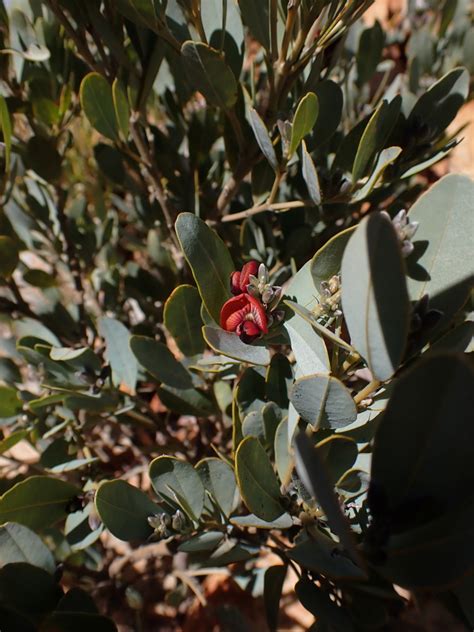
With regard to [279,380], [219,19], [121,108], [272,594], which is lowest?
[272,594]

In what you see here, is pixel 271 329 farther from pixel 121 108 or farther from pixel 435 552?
pixel 121 108

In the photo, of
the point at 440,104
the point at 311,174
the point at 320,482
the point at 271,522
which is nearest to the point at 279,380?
the point at 271,522

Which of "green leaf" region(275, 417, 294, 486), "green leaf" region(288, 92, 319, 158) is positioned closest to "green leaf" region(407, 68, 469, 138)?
"green leaf" region(288, 92, 319, 158)

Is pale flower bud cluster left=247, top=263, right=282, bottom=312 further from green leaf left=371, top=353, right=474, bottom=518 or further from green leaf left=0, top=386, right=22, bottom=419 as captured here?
green leaf left=0, top=386, right=22, bottom=419

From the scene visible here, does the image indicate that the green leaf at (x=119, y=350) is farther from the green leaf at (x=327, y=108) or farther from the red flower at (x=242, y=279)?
the green leaf at (x=327, y=108)

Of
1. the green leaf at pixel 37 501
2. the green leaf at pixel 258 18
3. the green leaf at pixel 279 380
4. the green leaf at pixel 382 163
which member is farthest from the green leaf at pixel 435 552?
the green leaf at pixel 258 18

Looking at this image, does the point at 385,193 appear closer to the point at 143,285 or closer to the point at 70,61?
the point at 143,285
